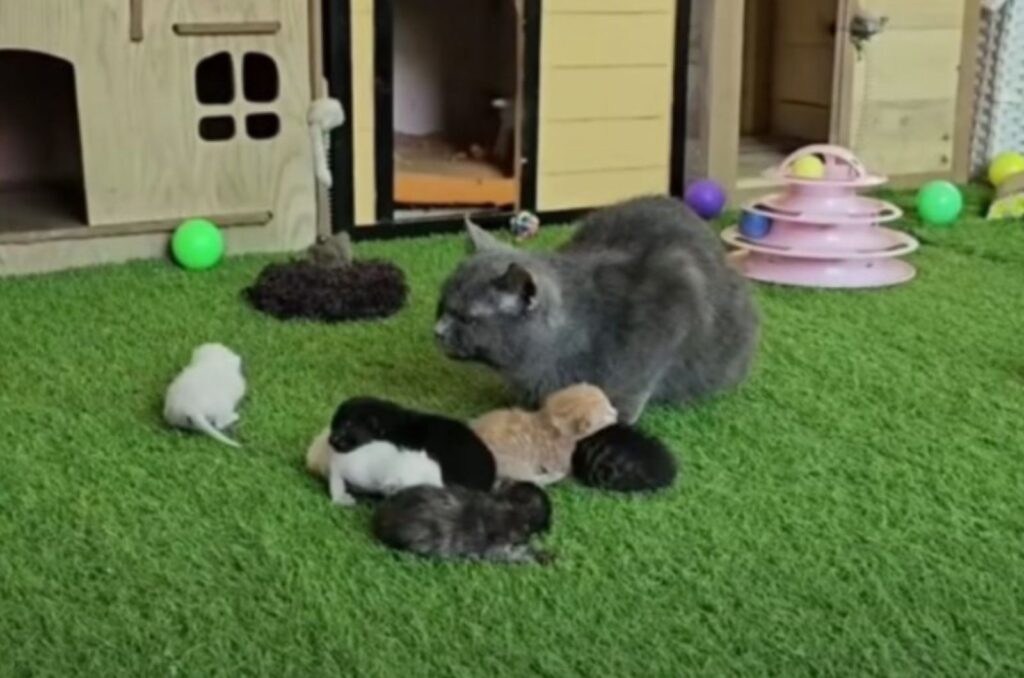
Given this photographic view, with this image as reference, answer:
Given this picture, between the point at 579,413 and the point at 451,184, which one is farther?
the point at 451,184

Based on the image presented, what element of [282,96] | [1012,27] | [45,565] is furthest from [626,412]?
[1012,27]

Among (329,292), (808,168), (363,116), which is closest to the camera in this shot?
(329,292)

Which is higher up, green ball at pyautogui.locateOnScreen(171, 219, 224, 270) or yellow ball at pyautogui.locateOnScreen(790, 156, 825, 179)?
yellow ball at pyautogui.locateOnScreen(790, 156, 825, 179)

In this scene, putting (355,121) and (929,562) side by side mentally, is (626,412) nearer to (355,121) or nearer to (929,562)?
(929,562)

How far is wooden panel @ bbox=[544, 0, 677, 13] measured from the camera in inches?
105

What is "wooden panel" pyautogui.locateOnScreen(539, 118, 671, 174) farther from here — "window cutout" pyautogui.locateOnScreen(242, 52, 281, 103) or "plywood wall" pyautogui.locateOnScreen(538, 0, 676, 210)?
"window cutout" pyautogui.locateOnScreen(242, 52, 281, 103)

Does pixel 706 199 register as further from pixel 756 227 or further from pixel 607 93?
pixel 756 227

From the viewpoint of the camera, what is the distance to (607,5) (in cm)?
274

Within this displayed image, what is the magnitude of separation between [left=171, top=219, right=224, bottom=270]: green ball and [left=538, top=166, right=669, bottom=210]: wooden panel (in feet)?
2.32

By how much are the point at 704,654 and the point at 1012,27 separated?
2618mm

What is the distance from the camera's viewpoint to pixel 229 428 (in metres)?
1.57

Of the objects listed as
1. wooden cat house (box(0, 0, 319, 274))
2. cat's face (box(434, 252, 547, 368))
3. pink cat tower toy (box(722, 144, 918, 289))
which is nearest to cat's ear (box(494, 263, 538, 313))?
cat's face (box(434, 252, 547, 368))

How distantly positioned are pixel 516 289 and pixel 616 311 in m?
0.15

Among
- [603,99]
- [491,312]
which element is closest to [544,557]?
[491,312]
